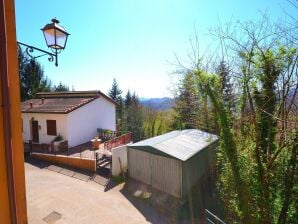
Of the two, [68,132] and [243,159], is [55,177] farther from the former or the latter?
[243,159]

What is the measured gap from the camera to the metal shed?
33.4ft

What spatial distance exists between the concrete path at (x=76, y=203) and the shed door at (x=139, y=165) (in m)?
1.15

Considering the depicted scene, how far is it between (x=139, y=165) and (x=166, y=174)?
1729 millimetres

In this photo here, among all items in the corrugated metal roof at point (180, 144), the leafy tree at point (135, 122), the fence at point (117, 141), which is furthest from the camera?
the leafy tree at point (135, 122)

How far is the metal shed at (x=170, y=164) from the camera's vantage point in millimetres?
10180

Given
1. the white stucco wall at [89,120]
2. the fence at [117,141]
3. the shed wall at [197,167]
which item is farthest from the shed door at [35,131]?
the shed wall at [197,167]

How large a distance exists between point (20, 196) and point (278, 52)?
7780 millimetres

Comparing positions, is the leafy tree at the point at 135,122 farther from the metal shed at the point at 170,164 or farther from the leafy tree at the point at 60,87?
the leafy tree at the point at 60,87

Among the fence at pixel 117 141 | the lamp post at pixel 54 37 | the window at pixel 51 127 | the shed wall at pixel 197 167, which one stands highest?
the lamp post at pixel 54 37

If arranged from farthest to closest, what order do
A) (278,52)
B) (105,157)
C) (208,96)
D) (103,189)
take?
(105,157) → (103,189) → (208,96) → (278,52)

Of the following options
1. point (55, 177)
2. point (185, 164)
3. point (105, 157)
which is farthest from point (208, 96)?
point (55, 177)

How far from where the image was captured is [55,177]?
464 inches

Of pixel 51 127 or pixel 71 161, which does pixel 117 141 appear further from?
pixel 51 127

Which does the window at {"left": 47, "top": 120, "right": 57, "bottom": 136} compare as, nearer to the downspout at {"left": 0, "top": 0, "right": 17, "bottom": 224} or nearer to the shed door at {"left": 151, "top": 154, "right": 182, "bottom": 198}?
the shed door at {"left": 151, "top": 154, "right": 182, "bottom": 198}
